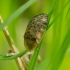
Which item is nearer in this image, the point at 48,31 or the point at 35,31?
the point at 35,31

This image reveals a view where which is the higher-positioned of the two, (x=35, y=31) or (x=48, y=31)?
(x=35, y=31)

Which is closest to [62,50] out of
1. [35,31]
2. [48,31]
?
[35,31]

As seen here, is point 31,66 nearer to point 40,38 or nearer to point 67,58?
point 40,38

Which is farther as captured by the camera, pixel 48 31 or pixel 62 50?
pixel 48 31

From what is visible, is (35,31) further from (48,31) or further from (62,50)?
(48,31)

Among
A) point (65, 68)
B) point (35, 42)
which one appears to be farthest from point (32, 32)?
point (65, 68)

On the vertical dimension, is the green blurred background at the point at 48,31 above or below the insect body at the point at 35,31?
below

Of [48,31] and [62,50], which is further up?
[62,50]

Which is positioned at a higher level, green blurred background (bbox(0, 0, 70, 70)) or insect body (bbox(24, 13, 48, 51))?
insect body (bbox(24, 13, 48, 51))
